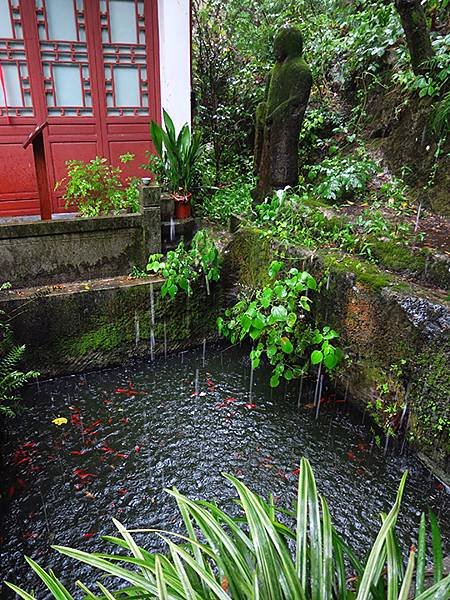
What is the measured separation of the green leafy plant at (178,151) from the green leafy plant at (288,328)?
177 cm

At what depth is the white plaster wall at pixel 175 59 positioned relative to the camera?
4.79m

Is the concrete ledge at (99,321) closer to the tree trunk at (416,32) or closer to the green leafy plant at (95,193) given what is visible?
the green leafy plant at (95,193)

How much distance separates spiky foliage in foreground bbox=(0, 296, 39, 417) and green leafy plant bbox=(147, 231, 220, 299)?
1.36 m

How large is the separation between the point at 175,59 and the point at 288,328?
3.57 m

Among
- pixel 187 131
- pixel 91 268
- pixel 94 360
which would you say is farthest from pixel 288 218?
pixel 94 360

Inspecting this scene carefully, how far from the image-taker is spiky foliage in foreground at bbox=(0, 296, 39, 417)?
3.26 m

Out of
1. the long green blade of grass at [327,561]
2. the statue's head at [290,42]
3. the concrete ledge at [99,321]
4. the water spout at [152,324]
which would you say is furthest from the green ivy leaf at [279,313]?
the statue's head at [290,42]

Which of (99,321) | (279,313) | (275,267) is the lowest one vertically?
(99,321)

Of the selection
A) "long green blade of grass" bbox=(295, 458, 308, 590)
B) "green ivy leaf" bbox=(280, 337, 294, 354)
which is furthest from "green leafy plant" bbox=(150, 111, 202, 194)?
"long green blade of grass" bbox=(295, 458, 308, 590)

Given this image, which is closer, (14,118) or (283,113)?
(283,113)

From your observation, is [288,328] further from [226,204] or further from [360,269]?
[226,204]

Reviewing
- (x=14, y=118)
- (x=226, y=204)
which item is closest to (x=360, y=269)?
(x=226, y=204)

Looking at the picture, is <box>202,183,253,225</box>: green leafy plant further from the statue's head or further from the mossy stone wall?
the statue's head

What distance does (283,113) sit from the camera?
4398 millimetres
